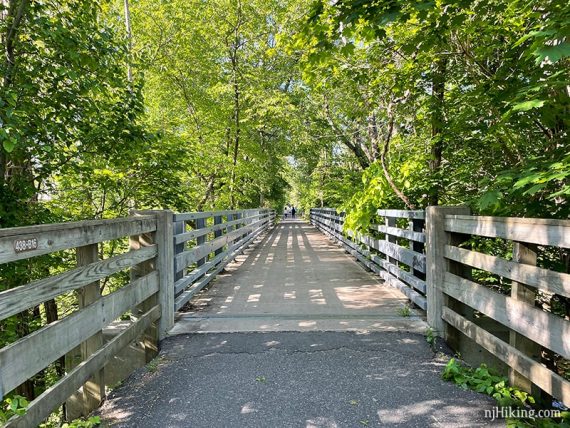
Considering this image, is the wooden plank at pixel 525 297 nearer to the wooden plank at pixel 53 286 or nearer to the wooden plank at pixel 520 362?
the wooden plank at pixel 520 362

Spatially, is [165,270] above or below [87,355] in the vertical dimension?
above

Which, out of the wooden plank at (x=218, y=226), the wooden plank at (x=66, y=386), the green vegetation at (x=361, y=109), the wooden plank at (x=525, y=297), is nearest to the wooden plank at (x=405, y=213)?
the green vegetation at (x=361, y=109)

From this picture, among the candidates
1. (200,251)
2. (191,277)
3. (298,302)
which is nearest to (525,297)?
(298,302)

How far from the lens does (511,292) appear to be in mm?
2561

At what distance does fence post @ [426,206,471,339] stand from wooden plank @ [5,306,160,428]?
2674 mm

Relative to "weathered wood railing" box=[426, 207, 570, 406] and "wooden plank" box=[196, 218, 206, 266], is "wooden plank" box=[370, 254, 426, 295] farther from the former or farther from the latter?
"wooden plank" box=[196, 218, 206, 266]

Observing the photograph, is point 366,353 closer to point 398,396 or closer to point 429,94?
point 398,396

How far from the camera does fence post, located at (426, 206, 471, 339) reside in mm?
3584

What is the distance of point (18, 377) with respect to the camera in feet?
5.61

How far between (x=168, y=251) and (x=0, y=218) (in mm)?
1588

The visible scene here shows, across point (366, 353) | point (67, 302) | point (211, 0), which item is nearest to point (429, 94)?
point (366, 353)

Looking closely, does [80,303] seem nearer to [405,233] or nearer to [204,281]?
[204,281]

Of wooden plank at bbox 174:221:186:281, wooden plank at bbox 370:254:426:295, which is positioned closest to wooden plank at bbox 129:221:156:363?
wooden plank at bbox 174:221:186:281

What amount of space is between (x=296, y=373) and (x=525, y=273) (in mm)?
1720
